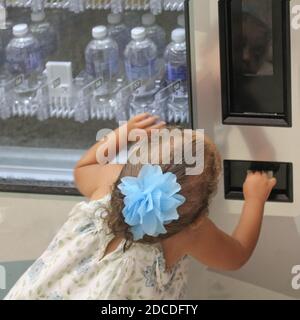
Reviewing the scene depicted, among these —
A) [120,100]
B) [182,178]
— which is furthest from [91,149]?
[182,178]

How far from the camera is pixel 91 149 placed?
2.31 metres

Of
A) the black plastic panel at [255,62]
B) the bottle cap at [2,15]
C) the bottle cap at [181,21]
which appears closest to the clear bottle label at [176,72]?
the bottle cap at [181,21]

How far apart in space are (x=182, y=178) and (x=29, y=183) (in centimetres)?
49

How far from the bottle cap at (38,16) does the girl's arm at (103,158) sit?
38 cm

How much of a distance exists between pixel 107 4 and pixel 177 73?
242 mm

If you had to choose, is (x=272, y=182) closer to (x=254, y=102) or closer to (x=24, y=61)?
(x=254, y=102)

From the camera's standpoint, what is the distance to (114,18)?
2.40 meters

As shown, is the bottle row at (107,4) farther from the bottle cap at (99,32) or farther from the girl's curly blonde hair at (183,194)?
the girl's curly blonde hair at (183,194)

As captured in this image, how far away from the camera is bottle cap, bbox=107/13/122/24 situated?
2391 mm

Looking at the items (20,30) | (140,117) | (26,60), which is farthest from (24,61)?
(140,117)

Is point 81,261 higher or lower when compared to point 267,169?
lower

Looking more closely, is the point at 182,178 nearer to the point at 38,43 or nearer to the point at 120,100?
the point at 120,100

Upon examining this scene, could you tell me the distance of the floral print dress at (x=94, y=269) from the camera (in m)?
2.09

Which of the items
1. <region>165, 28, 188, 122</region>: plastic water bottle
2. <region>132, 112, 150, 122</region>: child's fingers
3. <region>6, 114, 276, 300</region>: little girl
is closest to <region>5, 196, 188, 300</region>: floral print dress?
<region>6, 114, 276, 300</region>: little girl
